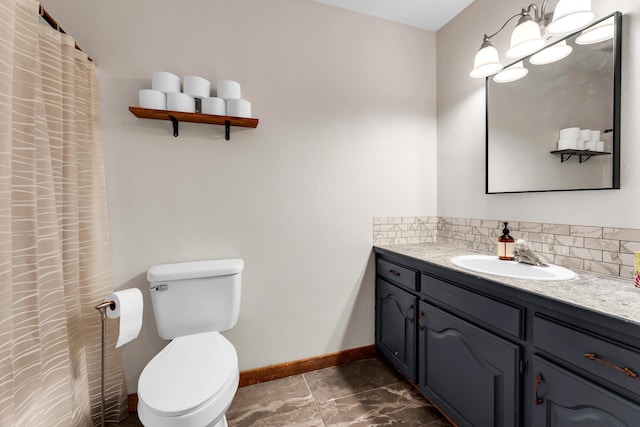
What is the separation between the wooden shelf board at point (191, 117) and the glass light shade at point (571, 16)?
1509 mm

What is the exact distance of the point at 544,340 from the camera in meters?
0.94

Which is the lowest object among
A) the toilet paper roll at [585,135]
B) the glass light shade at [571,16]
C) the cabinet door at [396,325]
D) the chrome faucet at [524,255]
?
the cabinet door at [396,325]

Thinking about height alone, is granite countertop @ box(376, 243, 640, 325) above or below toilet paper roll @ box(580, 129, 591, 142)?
below

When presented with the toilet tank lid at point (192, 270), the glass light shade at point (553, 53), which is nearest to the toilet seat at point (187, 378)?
the toilet tank lid at point (192, 270)

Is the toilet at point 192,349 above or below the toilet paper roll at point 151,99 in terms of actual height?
below

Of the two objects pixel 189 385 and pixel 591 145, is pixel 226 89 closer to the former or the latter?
pixel 189 385

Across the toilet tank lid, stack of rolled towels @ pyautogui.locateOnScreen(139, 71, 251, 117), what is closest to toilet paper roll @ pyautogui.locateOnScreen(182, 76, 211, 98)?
stack of rolled towels @ pyautogui.locateOnScreen(139, 71, 251, 117)

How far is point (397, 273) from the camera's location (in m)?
1.75

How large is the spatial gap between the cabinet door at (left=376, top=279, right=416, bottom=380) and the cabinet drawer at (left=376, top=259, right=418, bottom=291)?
2.0 inches

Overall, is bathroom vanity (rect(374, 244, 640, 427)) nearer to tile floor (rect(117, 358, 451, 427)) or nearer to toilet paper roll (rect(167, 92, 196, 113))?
tile floor (rect(117, 358, 451, 427))

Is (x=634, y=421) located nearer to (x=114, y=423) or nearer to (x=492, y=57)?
(x=492, y=57)

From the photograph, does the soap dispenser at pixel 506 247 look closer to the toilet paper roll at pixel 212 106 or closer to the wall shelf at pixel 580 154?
the wall shelf at pixel 580 154

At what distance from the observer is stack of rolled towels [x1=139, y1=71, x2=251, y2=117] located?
4.64ft

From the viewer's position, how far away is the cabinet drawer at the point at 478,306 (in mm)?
1033
